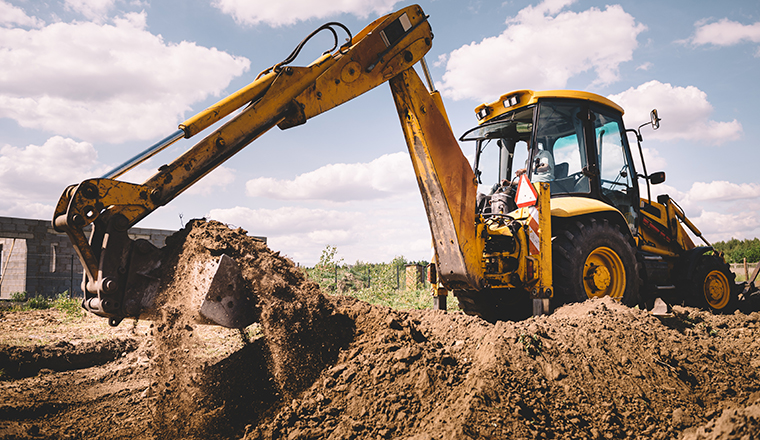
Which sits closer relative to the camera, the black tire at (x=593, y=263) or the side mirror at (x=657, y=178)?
the black tire at (x=593, y=263)

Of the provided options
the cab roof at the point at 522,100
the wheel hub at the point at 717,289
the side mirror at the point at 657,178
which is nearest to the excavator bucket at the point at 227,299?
the cab roof at the point at 522,100

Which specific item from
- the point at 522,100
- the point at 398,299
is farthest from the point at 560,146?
the point at 398,299

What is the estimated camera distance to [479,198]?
5930mm

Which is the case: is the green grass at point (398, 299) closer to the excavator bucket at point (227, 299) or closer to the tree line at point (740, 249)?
the excavator bucket at point (227, 299)

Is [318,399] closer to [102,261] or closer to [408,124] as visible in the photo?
[102,261]

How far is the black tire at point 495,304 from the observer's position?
564cm

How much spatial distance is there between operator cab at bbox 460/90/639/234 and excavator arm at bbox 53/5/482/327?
0.91 m

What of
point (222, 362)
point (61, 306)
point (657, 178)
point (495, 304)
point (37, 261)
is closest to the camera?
point (222, 362)

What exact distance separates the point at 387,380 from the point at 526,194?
110 inches

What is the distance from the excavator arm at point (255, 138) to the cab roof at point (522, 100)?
5.68 ft

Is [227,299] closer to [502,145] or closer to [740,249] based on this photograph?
[502,145]

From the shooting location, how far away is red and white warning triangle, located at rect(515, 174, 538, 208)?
16.2ft

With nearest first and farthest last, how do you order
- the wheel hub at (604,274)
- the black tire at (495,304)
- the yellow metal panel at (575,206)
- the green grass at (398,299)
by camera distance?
the yellow metal panel at (575,206) < the wheel hub at (604,274) < the black tire at (495,304) < the green grass at (398,299)

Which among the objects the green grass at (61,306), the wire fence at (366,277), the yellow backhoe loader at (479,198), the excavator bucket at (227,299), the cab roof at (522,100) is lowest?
the green grass at (61,306)
